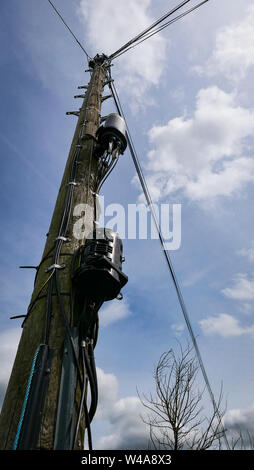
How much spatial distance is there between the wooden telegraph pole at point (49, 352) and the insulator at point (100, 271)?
12cm

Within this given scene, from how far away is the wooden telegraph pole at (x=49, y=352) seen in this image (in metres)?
1.34

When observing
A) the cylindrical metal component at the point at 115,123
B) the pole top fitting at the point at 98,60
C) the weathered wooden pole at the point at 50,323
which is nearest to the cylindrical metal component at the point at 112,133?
the cylindrical metal component at the point at 115,123

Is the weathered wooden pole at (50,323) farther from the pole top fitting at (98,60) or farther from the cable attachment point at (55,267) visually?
the pole top fitting at (98,60)

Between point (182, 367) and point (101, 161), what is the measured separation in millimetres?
5835

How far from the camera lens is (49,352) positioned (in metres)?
1.53

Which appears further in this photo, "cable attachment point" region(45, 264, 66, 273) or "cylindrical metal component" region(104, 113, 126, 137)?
"cylindrical metal component" region(104, 113, 126, 137)

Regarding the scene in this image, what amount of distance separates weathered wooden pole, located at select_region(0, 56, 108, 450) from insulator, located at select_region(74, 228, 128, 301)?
118 millimetres

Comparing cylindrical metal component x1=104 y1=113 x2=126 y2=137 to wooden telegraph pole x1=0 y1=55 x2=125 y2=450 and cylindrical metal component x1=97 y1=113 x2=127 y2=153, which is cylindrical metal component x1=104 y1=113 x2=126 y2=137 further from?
wooden telegraph pole x1=0 y1=55 x2=125 y2=450

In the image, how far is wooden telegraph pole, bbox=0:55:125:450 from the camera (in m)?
1.34

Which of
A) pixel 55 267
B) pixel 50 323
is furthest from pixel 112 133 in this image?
pixel 50 323

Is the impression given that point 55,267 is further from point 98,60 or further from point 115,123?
point 98,60

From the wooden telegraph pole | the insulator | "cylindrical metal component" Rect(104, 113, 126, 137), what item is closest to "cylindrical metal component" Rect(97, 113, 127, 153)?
"cylindrical metal component" Rect(104, 113, 126, 137)

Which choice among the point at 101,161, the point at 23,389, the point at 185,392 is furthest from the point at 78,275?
the point at 185,392

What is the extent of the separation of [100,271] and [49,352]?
0.52 meters
